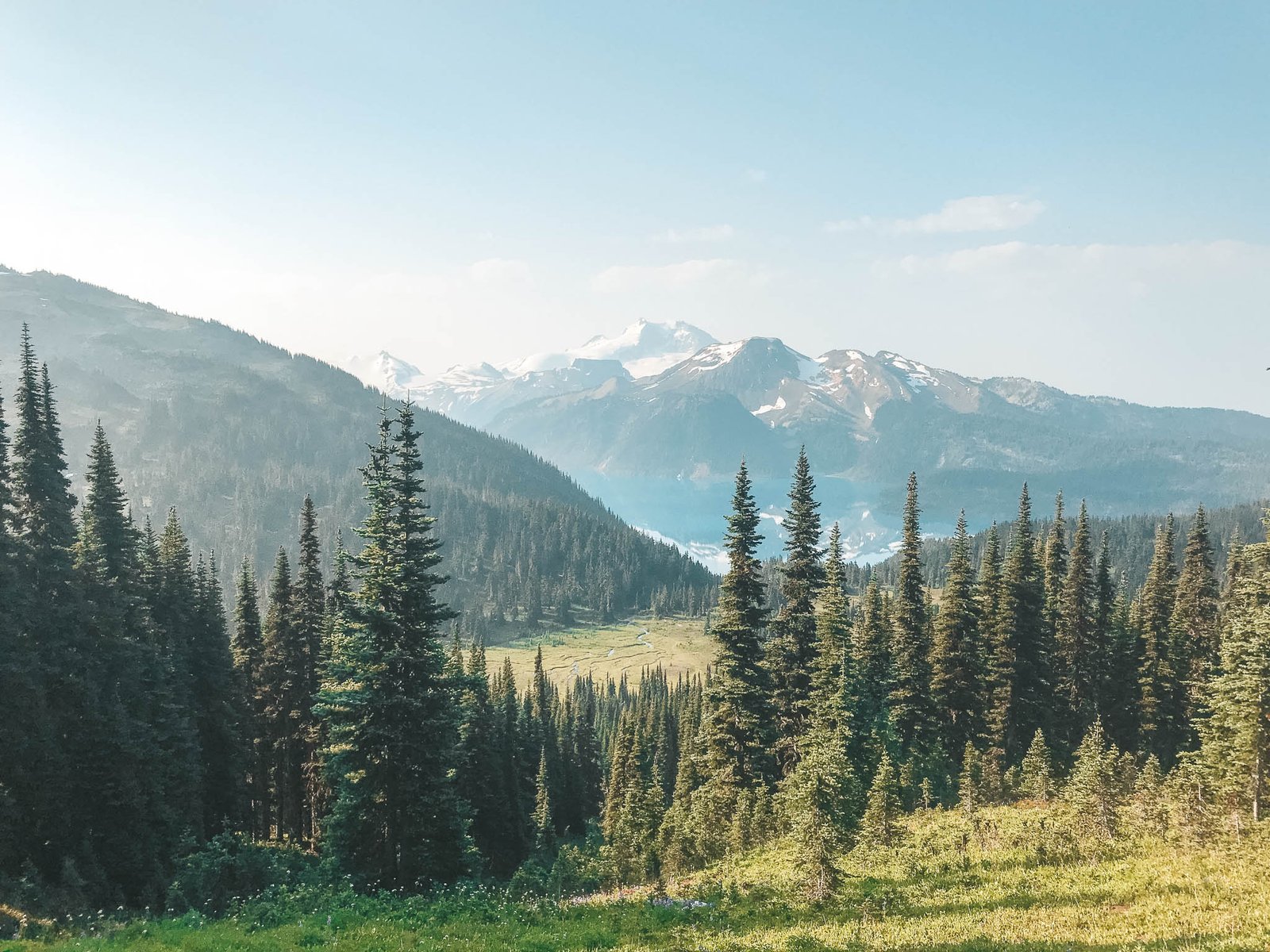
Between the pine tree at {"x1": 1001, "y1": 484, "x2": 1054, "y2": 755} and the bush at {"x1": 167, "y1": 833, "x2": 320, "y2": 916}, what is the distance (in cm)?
4747

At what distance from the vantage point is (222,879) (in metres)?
25.0

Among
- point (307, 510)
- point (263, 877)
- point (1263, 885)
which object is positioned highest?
point (307, 510)

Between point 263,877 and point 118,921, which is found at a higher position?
point 118,921

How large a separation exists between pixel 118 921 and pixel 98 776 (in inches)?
522

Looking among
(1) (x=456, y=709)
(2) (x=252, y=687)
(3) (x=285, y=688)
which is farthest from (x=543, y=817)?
(1) (x=456, y=709)

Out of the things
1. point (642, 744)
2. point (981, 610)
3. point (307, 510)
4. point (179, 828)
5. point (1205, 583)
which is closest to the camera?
point (179, 828)

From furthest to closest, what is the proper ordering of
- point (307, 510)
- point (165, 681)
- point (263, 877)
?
1. point (307, 510)
2. point (165, 681)
3. point (263, 877)

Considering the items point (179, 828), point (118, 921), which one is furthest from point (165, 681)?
point (118, 921)

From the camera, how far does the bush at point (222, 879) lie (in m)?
23.2

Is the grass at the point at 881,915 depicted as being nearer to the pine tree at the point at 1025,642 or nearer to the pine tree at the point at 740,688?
the pine tree at the point at 740,688

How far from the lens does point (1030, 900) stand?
17.1 meters

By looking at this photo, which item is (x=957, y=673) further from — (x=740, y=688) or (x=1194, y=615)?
(x=1194, y=615)

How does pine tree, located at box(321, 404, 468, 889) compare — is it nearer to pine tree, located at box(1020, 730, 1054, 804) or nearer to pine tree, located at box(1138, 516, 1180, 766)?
pine tree, located at box(1020, 730, 1054, 804)

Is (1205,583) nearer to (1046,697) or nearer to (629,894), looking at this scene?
(1046,697)
